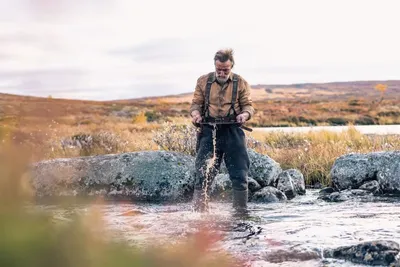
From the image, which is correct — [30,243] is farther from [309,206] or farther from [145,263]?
[309,206]

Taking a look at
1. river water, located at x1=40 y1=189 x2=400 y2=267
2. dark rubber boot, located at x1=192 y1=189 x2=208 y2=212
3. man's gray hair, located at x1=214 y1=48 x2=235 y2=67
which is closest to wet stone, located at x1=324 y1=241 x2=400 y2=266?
river water, located at x1=40 y1=189 x2=400 y2=267

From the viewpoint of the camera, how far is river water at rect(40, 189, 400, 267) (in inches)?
252

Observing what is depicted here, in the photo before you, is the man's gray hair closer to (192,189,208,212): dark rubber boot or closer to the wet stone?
(192,189,208,212): dark rubber boot

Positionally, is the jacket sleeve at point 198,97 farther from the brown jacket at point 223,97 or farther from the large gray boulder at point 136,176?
the large gray boulder at point 136,176

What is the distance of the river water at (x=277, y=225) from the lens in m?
6.39

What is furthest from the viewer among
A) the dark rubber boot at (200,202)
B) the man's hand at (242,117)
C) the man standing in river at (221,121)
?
the dark rubber boot at (200,202)

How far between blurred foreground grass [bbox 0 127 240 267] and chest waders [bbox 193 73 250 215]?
7.15 m

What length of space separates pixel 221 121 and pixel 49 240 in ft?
24.3

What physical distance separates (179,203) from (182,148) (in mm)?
3654

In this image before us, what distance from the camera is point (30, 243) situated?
54.5 inches

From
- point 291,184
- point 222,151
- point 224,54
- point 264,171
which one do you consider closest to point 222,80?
point 224,54

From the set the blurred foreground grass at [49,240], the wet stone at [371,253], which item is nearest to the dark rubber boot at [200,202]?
the wet stone at [371,253]

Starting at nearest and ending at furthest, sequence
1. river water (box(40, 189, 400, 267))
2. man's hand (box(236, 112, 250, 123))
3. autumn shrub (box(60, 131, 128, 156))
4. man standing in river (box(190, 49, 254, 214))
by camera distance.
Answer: river water (box(40, 189, 400, 267)) < man's hand (box(236, 112, 250, 123)) < man standing in river (box(190, 49, 254, 214)) < autumn shrub (box(60, 131, 128, 156))

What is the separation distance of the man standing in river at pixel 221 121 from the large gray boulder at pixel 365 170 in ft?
10.3
